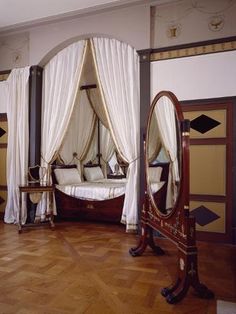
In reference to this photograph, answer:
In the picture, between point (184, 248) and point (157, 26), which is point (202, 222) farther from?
point (157, 26)

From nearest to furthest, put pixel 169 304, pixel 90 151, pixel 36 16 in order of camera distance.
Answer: pixel 169 304
pixel 36 16
pixel 90 151

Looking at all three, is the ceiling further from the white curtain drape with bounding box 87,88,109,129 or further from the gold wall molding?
the white curtain drape with bounding box 87,88,109,129

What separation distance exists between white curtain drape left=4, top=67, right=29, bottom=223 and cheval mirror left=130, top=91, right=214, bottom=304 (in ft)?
8.01

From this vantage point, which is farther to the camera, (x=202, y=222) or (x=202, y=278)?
(x=202, y=222)

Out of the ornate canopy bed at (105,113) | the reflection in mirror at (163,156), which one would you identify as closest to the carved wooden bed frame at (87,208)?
the ornate canopy bed at (105,113)

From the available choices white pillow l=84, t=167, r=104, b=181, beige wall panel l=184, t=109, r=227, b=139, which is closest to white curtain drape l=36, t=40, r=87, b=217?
white pillow l=84, t=167, r=104, b=181

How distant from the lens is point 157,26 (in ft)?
12.9

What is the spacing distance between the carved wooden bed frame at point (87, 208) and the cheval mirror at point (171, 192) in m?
1.36

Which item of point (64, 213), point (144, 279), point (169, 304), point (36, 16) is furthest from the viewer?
point (64, 213)

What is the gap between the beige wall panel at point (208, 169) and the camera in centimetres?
359

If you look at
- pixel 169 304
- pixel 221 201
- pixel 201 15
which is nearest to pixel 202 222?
pixel 221 201

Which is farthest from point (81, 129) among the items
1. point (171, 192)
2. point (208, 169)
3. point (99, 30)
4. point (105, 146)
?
point (171, 192)

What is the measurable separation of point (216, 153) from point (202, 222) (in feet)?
3.11

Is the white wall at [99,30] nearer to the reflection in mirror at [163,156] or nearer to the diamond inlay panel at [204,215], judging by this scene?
the reflection in mirror at [163,156]
